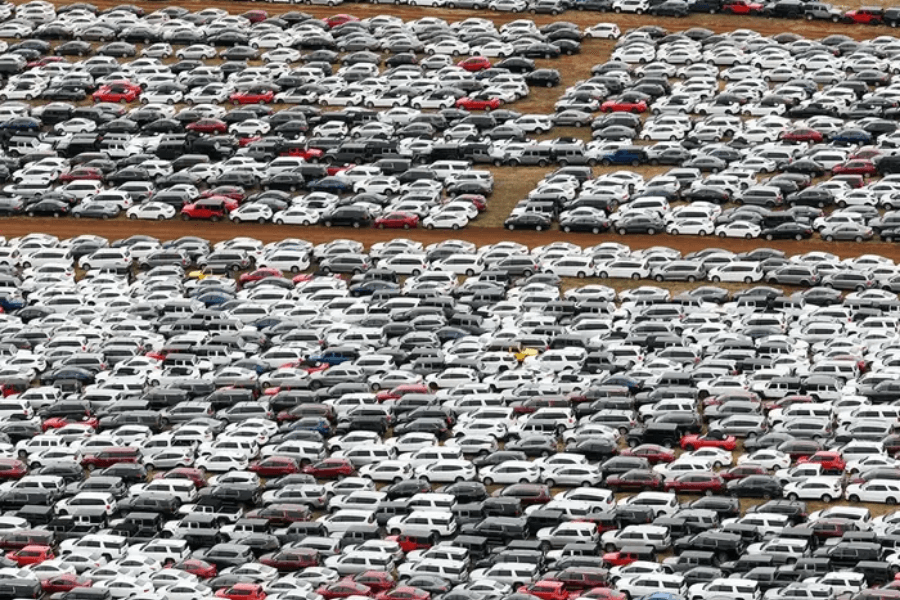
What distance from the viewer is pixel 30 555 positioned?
114m

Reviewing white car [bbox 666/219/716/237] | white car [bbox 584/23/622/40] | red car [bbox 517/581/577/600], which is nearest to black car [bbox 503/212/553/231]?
white car [bbox 666/219/716/237]

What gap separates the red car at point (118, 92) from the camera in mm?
171750

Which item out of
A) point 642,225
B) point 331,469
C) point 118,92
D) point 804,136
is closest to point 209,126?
point 118,92

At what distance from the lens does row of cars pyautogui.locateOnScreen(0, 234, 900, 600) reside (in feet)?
359

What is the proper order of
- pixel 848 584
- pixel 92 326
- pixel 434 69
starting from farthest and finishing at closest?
1. pixel 434 69
2. pixel 92 326
3. pixel 848 584

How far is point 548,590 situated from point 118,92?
7714 cm

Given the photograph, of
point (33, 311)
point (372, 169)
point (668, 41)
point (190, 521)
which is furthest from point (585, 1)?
point (190, 521)

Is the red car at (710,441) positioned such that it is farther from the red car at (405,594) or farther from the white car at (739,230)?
the white car at (739,230)

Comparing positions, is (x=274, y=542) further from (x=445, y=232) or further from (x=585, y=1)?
(x=585, y=1)

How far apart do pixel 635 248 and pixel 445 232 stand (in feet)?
39.5

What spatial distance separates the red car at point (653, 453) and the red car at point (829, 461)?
21.2 feet

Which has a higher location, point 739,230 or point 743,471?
point 739,230

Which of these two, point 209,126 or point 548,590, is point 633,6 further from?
point 548,590

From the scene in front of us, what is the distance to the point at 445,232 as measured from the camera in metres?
148
